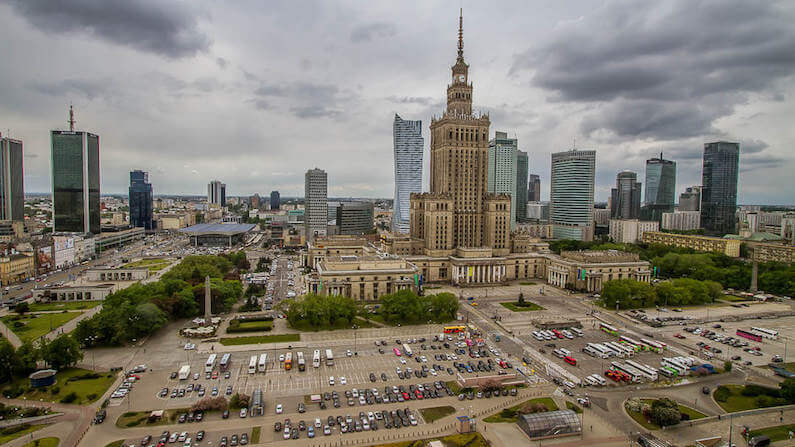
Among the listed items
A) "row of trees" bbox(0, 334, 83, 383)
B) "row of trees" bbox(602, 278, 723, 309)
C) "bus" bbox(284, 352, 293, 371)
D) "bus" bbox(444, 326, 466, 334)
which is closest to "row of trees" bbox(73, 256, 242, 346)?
"row of trees" bbox(0, 334, 83, 383)

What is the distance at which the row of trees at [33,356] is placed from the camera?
57.5m

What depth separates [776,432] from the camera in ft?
155

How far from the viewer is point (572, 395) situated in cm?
5522

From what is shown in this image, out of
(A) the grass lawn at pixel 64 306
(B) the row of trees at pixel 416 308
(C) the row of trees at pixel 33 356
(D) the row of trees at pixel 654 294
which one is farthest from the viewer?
(D) the row of trees at pixel 654 294

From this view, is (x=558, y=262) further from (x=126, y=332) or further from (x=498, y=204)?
(x=126, y=332)

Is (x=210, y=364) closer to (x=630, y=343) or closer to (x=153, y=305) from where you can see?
(x=153, y=305)

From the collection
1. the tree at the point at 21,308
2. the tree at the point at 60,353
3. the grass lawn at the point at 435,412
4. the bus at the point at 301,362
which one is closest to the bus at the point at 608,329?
the grass lawn at the point at 435,412

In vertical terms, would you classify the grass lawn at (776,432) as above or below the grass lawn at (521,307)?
below

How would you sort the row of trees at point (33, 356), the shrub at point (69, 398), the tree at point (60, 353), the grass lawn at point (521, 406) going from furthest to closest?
the tree at point (60, 353) → the row of trees at point (33, 356) → the shrub at point (69, 398) → the grass lawn at point (521, 406)

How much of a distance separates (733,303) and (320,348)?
9463cm

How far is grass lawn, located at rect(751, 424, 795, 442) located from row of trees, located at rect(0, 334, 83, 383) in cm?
8237

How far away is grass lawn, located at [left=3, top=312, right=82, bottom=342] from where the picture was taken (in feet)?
254

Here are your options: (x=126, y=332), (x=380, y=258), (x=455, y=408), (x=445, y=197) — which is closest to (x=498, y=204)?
(x=445, y=197)

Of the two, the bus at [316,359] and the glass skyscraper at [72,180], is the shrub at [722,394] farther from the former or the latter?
the glass skyscraper at [72,180]
